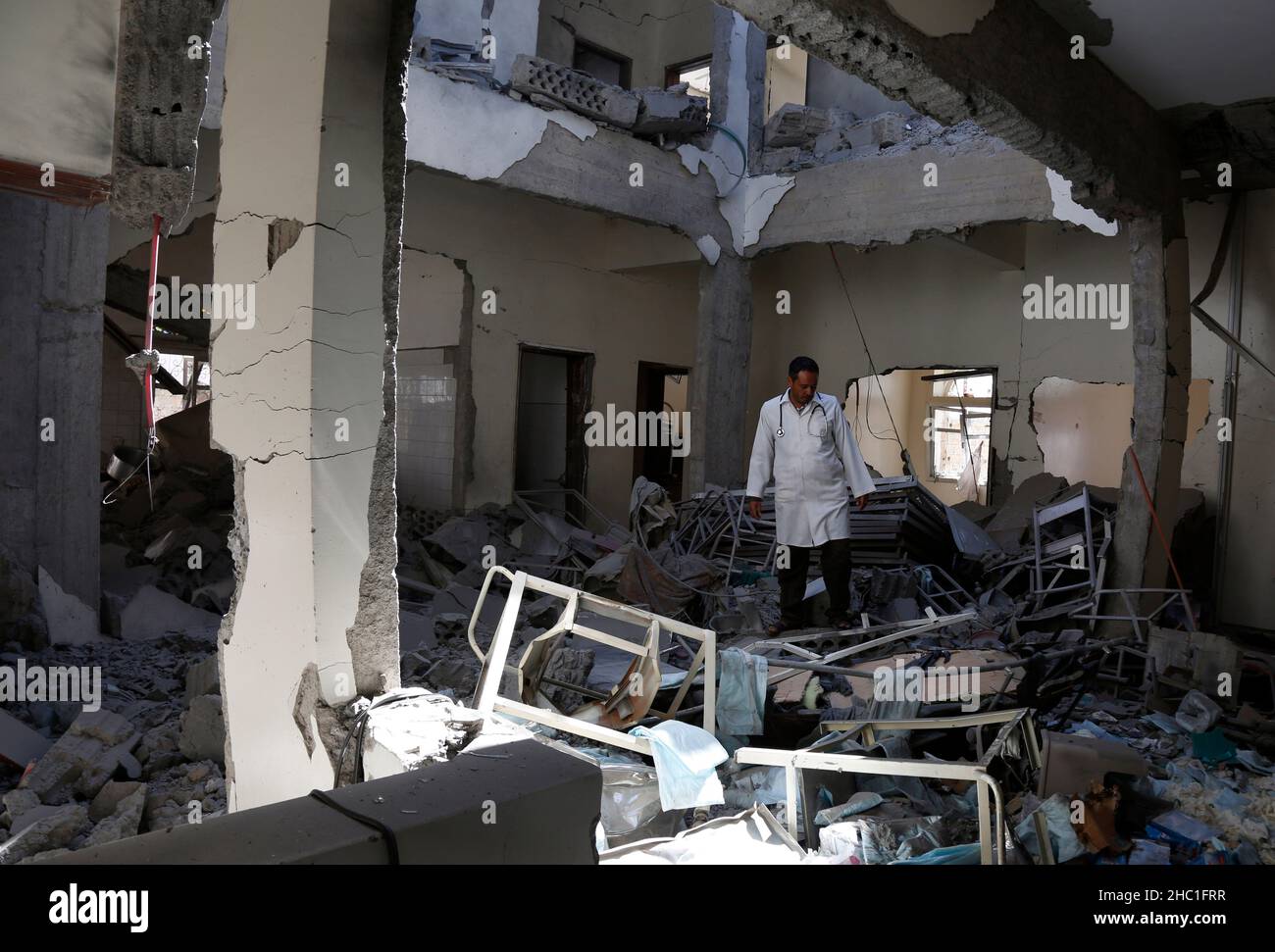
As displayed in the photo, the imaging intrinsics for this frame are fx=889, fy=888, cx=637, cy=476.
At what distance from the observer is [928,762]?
2756mm

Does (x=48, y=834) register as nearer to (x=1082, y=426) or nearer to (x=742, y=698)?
(x=742, y=698)

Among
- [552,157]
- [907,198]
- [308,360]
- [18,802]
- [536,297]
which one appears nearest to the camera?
[308,360]

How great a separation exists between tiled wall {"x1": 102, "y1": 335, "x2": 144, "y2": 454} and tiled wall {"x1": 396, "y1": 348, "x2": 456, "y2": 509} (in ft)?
14.7

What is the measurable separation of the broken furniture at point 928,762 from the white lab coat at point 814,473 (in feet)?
7.65

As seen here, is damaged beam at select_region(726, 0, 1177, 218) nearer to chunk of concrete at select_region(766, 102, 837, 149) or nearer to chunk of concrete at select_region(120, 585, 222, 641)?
chunk of concrete at select_region(766, 102, 837, 149)

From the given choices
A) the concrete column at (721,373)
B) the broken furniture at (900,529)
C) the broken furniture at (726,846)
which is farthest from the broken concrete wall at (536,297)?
the broken furniture at (726,846)

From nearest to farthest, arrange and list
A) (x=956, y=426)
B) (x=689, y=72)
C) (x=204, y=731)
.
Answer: (x=204, y=731), (x=689, y=72), (x=956, y=426)

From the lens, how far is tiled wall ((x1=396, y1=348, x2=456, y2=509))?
31.7ft

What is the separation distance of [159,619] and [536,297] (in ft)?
17.8

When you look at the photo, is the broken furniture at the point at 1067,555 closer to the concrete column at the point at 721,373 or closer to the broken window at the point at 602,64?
the concrete column at the point at 721,373

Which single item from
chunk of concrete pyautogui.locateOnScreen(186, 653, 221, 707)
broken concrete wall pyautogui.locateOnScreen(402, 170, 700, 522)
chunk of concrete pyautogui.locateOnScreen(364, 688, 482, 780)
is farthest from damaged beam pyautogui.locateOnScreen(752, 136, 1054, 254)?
chunk of concrete pyautogui.locateOnScreen(186, 653, 221, 707)

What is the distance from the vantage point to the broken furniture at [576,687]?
346 centimetres

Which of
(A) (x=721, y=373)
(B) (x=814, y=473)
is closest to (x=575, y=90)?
(A) (x=721, y=373)

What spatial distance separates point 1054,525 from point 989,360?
326cm
